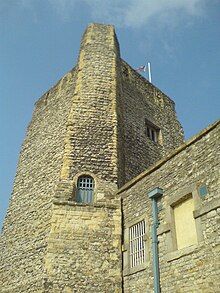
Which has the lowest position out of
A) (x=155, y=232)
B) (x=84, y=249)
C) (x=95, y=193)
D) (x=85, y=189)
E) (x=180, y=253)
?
(x=180, y=253)

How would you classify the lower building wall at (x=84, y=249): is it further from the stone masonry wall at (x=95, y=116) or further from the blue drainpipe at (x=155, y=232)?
the blue drainpipe at (x=155, y=232)

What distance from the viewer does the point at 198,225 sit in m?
7.44

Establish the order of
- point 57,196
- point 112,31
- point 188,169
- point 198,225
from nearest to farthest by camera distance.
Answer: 1. point 198,225
2. point 188,169
3. point 57,196
4. point 112,31

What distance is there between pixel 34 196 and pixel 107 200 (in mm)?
3436

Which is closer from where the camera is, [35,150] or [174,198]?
[174,198]

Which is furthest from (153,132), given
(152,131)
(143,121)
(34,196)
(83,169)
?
(34,196)

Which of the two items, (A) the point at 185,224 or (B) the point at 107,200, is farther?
(B) the point at 107,200

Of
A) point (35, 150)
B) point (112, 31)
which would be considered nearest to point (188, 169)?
point (35, 150)

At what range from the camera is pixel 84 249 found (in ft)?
30.6

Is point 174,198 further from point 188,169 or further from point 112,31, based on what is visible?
point 112,31

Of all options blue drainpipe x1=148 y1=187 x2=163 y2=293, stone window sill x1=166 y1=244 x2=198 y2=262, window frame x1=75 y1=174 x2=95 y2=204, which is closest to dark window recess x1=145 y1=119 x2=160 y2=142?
window frame x1=75 y1=174 x2=95 y2=204

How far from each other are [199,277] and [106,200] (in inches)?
163

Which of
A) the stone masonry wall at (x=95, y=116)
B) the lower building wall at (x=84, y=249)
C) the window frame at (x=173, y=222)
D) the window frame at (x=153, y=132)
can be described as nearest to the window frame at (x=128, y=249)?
the lower building wall at (x=84, y=249)

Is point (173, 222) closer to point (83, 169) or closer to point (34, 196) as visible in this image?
point (83, 169)
